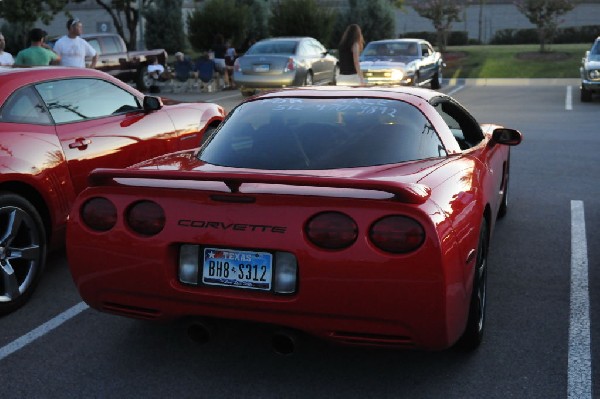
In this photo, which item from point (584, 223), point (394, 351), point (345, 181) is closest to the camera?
point (345, 181)

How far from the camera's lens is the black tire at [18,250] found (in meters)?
5.03

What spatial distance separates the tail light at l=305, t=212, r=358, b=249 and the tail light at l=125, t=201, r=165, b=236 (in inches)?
29.0

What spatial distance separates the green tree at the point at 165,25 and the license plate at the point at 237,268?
40.5 meters

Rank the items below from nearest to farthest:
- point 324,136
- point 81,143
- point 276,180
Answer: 1. point 276,180
2. point 324,136
3. point 81,143

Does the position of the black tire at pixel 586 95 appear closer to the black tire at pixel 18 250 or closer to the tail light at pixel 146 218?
the black tire at pixel 18 250

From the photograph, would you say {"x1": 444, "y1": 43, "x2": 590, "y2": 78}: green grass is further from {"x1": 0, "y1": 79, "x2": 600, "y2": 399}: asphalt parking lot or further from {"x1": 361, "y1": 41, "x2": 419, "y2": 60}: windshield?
{"x1": 0, "y1": 79, "x2": 600, "y2": 399}: asphalt parking lot

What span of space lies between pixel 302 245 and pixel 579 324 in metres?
2.07

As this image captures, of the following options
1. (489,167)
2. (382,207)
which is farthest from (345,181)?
(489,167)

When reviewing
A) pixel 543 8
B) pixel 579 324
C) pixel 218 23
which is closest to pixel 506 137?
pixel 579 324

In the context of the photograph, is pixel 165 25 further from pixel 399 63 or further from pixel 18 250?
pixel 18 250

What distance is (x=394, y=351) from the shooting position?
14.1ft

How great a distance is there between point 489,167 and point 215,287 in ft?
7.66

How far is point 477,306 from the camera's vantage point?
4.11 meters

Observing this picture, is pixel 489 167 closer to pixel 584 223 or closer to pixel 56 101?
pixel 584 223
